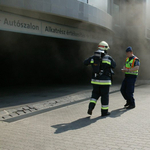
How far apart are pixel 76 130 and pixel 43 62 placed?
493 inches

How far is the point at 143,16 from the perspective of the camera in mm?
14734

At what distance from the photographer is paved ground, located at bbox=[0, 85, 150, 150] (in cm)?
308

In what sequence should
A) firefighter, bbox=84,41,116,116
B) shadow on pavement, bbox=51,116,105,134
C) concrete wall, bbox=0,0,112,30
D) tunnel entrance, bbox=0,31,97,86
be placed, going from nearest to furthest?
shadow on pavement, bbox=51,116,105,134 → firefighter, bbox=84,41,116,116 → concrete wall, bbox=0,0,112,30 → tunnel entrance, bbox=0,31,97,86

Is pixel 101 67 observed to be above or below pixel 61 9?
below

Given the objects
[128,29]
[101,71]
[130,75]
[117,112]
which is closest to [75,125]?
[101,71]

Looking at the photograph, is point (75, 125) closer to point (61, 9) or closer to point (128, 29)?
point (61, 9)

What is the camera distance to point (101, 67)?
14.9 feet

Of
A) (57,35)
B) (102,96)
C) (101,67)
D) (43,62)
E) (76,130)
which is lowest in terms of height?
(76,130)

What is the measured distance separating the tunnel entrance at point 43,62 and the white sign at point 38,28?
2677mm

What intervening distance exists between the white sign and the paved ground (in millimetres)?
3801

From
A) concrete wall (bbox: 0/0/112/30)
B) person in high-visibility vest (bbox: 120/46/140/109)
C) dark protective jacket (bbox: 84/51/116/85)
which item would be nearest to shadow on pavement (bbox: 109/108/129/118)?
person in high-visibility vest (bbox: 120/46/140/109)

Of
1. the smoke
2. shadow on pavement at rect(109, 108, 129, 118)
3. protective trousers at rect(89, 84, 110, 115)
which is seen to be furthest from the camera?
the smoke

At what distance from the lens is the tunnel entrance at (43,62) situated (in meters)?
13.7

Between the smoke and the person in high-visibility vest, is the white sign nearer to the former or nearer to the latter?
the smoke
